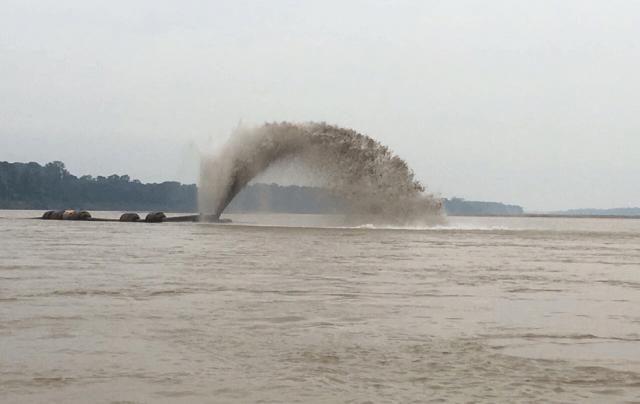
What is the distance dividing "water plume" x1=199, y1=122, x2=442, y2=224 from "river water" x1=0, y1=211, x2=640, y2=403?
102 feet

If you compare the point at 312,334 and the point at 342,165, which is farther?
the point at 342,165

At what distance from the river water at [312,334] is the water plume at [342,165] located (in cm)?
A: 3097

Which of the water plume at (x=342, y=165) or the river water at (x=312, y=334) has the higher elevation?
the water plume at (x=342, y=165)

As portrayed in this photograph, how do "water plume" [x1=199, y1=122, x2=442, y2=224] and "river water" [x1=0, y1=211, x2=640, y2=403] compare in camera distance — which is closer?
"river water" [x1=0, y1=211, x2=640, y2=403]

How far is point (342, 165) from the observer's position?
5059cm

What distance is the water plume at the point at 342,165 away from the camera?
50219 millimetres

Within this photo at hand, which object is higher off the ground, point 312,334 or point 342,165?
point 342,165

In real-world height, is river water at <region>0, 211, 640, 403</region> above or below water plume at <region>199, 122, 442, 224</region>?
below

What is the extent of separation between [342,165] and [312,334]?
136 feet

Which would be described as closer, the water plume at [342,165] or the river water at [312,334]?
the river water at [312,334]

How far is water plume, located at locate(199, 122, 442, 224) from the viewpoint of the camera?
50.2 meters

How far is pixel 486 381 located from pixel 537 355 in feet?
5.21

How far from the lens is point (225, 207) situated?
5644 cm

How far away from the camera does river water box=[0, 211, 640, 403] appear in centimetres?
649
